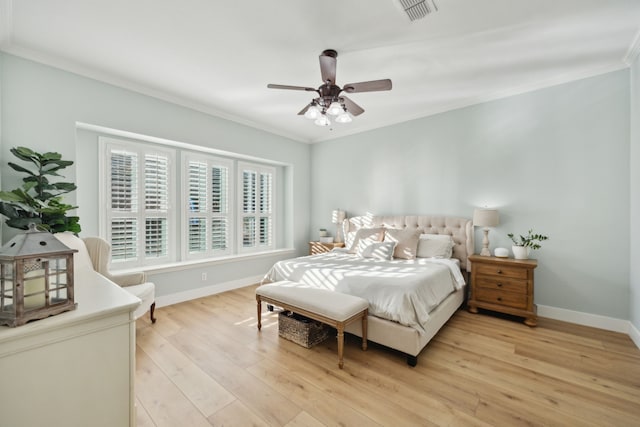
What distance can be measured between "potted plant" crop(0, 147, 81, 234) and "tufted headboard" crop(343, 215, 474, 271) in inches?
156

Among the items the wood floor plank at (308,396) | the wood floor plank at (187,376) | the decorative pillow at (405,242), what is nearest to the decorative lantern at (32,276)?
the wood floor plank at (187,376)

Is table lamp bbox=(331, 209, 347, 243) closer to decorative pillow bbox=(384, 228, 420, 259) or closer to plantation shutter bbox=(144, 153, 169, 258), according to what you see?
decorative pillow bbox=(384, 228, 420, 259)

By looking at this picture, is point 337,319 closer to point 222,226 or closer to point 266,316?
point 266,316

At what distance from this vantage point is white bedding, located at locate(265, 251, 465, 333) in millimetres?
2314

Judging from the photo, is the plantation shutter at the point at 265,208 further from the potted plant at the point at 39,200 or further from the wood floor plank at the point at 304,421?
the wood floor plank at the point at 304,421

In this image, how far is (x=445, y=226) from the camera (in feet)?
12.8

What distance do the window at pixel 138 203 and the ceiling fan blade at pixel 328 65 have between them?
2.69 m

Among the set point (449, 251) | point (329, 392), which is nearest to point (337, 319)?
point (329, 392)

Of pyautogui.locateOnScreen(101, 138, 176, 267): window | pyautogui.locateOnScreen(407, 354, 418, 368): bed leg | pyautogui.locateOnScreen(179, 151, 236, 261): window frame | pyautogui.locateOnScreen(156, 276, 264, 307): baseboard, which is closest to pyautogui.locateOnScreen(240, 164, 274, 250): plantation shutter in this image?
pyautogui.locateOnScreen(179, 151, 236, 261): window frame

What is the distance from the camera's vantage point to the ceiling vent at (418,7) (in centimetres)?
196

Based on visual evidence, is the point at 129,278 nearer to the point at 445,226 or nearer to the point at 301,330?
the point at 301,330

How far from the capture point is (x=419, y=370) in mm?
2195

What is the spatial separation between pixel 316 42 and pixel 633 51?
306 centimetres

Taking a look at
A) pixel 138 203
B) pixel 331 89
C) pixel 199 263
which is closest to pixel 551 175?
pixel 331 89
